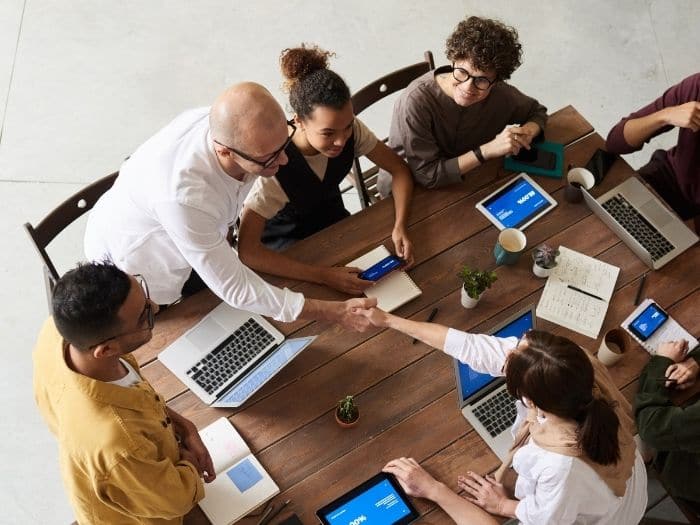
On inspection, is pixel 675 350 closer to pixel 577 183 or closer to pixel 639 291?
pixel 639 291

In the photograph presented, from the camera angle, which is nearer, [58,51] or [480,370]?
[480,370]

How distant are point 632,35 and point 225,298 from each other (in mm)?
3426

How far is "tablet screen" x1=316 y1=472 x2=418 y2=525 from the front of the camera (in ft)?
6.12

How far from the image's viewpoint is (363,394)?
2.10 meters

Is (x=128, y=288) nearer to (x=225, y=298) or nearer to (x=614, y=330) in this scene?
(x=225, y=298)

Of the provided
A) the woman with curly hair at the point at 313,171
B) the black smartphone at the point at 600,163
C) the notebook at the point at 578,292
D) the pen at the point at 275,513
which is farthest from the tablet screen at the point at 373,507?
the black smartphone at the point at 600,163

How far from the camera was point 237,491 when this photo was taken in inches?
75.9

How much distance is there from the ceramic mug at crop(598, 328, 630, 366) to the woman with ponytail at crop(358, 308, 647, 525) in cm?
20

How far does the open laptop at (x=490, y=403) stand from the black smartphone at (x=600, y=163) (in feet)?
2.41

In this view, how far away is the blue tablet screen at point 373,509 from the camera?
187 cm

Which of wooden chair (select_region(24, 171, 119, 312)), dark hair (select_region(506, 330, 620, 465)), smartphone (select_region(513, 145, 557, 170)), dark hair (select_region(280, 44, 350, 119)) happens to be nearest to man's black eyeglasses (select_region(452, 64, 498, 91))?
smartphone (select_region(513, 145, 557, 170))

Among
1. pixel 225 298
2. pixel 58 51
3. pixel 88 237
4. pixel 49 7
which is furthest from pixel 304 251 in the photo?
pixel 49 7

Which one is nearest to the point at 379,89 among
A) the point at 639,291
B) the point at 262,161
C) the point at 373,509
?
the point at 262,161

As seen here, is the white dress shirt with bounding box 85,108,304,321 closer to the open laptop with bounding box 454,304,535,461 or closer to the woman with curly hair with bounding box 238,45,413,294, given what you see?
the woman with curly hair with bounding box 238,45,413,294
